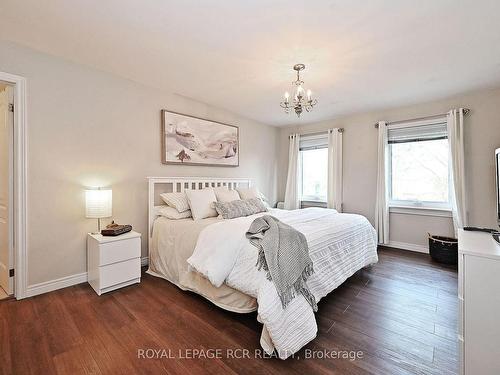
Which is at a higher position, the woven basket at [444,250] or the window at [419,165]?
the window at [419,165]

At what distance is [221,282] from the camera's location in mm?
1825

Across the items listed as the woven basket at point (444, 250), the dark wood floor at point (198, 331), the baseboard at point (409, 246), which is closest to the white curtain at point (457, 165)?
the woven basket at point (444, 250)

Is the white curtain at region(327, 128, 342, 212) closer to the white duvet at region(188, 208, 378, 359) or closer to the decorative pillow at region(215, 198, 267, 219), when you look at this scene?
the white duvet at region(188, 208, 378, 359)

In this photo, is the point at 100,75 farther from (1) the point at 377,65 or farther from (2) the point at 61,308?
(1) the point at 377,65

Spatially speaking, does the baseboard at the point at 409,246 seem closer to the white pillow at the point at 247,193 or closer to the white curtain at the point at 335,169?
the white curtain at the point at 335,169

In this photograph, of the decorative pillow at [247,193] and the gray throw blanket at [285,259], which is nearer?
the gray throw blanket at [285,259]

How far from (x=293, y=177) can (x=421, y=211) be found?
2356 millimetres

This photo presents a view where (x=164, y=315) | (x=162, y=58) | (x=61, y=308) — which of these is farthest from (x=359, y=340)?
(x=162, y=58)

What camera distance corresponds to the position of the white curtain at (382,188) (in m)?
3.90

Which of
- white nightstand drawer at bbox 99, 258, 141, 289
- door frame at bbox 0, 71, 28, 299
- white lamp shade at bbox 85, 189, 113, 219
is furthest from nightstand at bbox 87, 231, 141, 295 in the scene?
door frame at bbox 0, 71, 28, 299

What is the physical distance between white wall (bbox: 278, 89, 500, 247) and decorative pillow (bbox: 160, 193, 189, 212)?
310cm

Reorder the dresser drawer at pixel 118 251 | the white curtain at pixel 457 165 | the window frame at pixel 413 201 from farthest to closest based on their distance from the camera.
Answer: the window frame at pixel 413 201
the white curtain at pixel 457 165
the dresser drawer at pixel 118 251

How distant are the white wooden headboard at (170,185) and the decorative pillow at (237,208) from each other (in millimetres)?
785

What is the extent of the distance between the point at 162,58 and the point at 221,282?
7.61 ft
